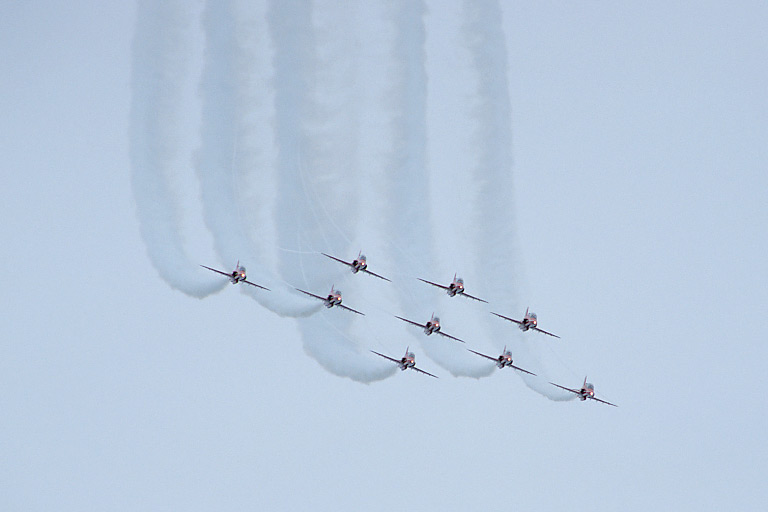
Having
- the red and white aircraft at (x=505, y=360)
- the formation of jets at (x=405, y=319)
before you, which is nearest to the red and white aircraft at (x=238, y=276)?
the formation of jets at (x=405, y=319)

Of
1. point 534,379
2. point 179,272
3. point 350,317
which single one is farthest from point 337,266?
point 534,379

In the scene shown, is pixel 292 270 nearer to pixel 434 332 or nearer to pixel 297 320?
Result: pixel 297 320

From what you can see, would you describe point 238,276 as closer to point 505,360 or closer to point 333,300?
point 333,300

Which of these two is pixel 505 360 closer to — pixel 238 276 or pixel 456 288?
pixel 456 288

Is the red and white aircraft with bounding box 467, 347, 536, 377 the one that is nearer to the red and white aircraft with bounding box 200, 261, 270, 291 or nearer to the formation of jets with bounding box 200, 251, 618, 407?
the formation of jets with bounding box 200, 251, 618, 407

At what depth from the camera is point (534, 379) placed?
64.2 metres

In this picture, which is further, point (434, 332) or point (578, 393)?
point (578, 393)

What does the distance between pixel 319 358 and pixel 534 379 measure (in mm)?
11351

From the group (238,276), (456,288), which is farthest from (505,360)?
(238,276)

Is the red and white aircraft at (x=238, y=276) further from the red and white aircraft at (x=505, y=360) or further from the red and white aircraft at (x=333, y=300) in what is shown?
the red and white aircraft at (x=505, y=360)

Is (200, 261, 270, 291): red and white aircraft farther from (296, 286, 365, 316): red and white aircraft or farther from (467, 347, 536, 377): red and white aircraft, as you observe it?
(467, 347, 536, 377): red and white aircraft

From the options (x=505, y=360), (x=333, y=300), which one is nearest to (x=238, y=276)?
(x=333, y=300)

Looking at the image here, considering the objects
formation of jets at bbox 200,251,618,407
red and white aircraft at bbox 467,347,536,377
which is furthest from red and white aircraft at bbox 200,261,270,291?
red and white aircraft at bbox 467,347,536,377

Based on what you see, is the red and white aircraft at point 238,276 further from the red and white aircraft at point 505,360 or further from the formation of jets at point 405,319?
the red and white aircraft at point 505,360
